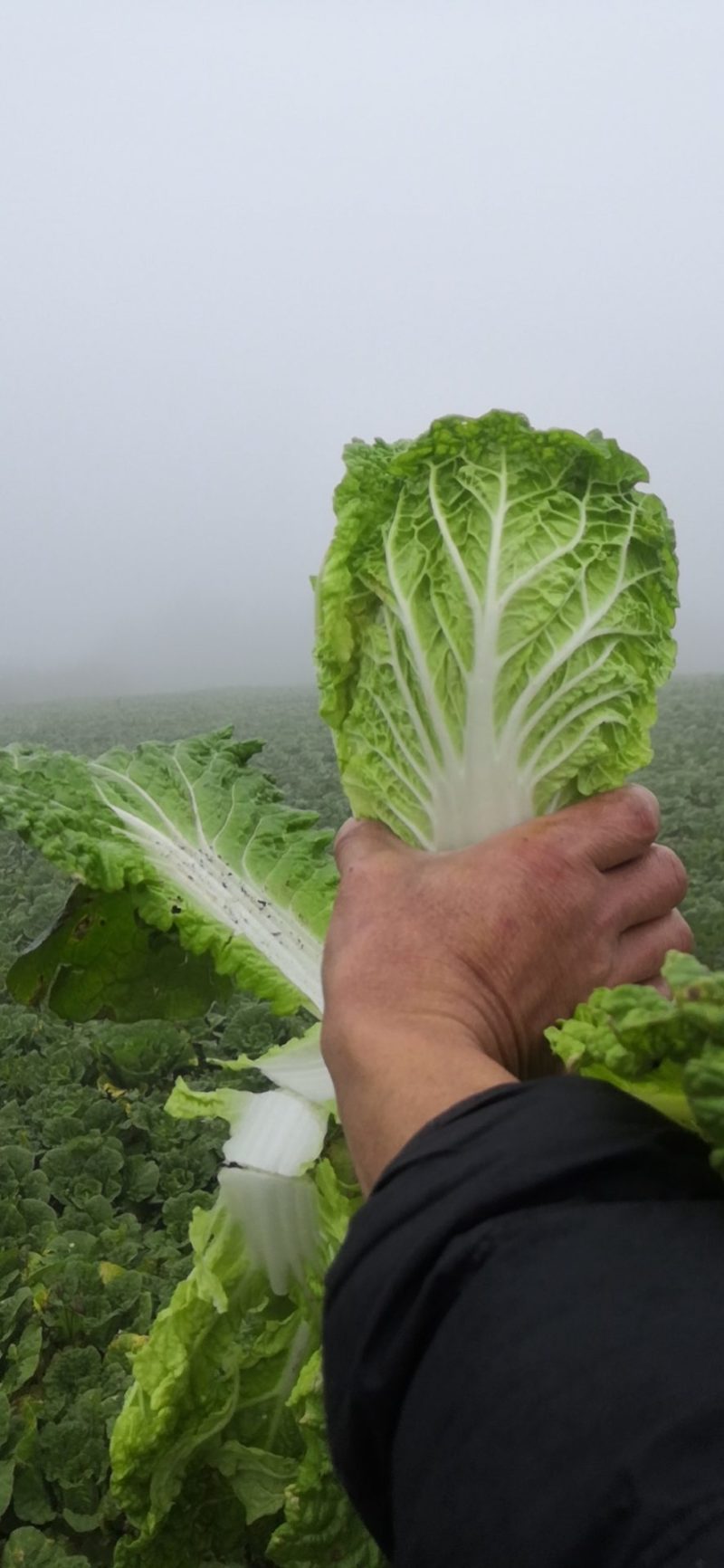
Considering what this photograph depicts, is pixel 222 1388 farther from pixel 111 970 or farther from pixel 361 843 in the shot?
pixel 361 843

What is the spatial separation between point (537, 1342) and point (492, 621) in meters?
1.64

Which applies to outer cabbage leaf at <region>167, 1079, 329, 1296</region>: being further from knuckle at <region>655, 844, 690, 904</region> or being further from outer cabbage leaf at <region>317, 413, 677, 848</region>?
knuckle at <region>655, 844, 690, 904</region>

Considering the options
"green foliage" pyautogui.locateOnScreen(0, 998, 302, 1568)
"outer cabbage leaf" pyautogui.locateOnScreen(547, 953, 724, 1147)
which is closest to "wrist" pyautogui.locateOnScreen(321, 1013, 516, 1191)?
"outer cabbage leaf" pyautogui.locateOnScreen(547, 953, 724, 1147)

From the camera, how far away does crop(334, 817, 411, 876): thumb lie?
226cm

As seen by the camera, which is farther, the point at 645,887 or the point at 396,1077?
the point at 645,887

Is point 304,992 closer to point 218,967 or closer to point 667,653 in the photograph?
point 218,967

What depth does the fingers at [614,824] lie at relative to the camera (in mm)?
2160

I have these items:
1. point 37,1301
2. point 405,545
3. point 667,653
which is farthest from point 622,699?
point 37,1301

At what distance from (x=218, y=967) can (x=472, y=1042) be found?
3.87 ft

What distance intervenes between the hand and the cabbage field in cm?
105

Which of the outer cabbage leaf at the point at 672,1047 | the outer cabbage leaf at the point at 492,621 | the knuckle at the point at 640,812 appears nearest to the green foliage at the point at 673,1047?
the outer cabbage leaf at the point at 672,1047

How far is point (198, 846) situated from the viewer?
296 cm

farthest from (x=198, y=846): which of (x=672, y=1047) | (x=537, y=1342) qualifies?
(x=537, y=1342)

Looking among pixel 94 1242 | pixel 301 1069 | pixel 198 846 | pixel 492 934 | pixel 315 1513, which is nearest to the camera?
pixel 492 934
